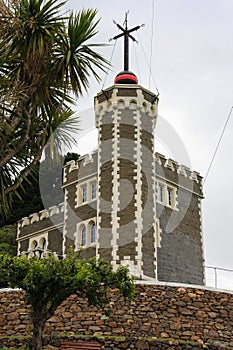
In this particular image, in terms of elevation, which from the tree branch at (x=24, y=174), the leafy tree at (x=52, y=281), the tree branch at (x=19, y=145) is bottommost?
the leafy tree at (x=52, y=281)

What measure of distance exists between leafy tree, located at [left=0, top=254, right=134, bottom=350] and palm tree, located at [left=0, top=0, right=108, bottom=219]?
2.83m

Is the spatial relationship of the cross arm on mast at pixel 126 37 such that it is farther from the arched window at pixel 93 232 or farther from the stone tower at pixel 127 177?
the arched window at pixel 93 232

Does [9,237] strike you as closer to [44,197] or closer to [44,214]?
[44,197]

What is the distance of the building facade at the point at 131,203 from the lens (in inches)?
981

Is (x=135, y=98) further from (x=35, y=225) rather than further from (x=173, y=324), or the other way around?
(x=173, y=324)

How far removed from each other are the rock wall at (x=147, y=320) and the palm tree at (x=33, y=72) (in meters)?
6.98

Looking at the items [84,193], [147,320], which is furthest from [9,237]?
[147,320]

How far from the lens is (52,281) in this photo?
589 inches

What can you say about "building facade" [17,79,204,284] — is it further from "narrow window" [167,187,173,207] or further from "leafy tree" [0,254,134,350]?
"leafy tree" [0,254,134,350]

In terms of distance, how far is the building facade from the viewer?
2492 cm

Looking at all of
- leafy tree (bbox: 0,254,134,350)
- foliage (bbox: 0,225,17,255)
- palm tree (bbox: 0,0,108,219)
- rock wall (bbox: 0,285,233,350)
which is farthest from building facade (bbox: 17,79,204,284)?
palm tree (bbox: 0,0,108,219)

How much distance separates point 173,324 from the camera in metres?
19.3

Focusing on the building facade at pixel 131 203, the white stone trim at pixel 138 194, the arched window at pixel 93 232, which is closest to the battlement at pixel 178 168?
the building facade at pixel 131 203

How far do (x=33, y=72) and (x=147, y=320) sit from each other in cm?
1008
